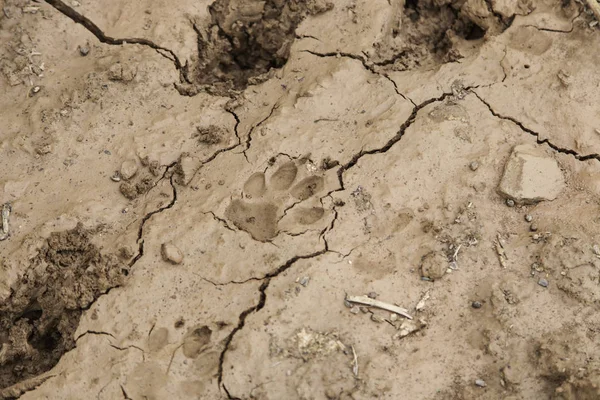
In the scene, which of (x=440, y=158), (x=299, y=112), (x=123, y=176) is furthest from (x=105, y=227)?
(x=440, y=158)

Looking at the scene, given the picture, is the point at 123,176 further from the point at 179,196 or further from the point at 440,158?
the point at 440,158

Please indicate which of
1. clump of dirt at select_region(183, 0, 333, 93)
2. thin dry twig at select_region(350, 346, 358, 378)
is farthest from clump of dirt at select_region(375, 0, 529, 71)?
thin dry twig at select_region(350, 346, 358, 378)

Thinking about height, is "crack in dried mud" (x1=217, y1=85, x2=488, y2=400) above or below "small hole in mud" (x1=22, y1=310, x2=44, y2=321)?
above

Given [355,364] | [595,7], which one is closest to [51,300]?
[355,364]

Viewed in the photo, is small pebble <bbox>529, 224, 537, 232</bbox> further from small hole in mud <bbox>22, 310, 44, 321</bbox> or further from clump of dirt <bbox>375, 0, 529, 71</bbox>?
small hole in mud <bbox>22, 310, 44, 321</bbox>

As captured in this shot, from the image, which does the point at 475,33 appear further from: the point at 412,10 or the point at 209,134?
A: the point at 209,134
